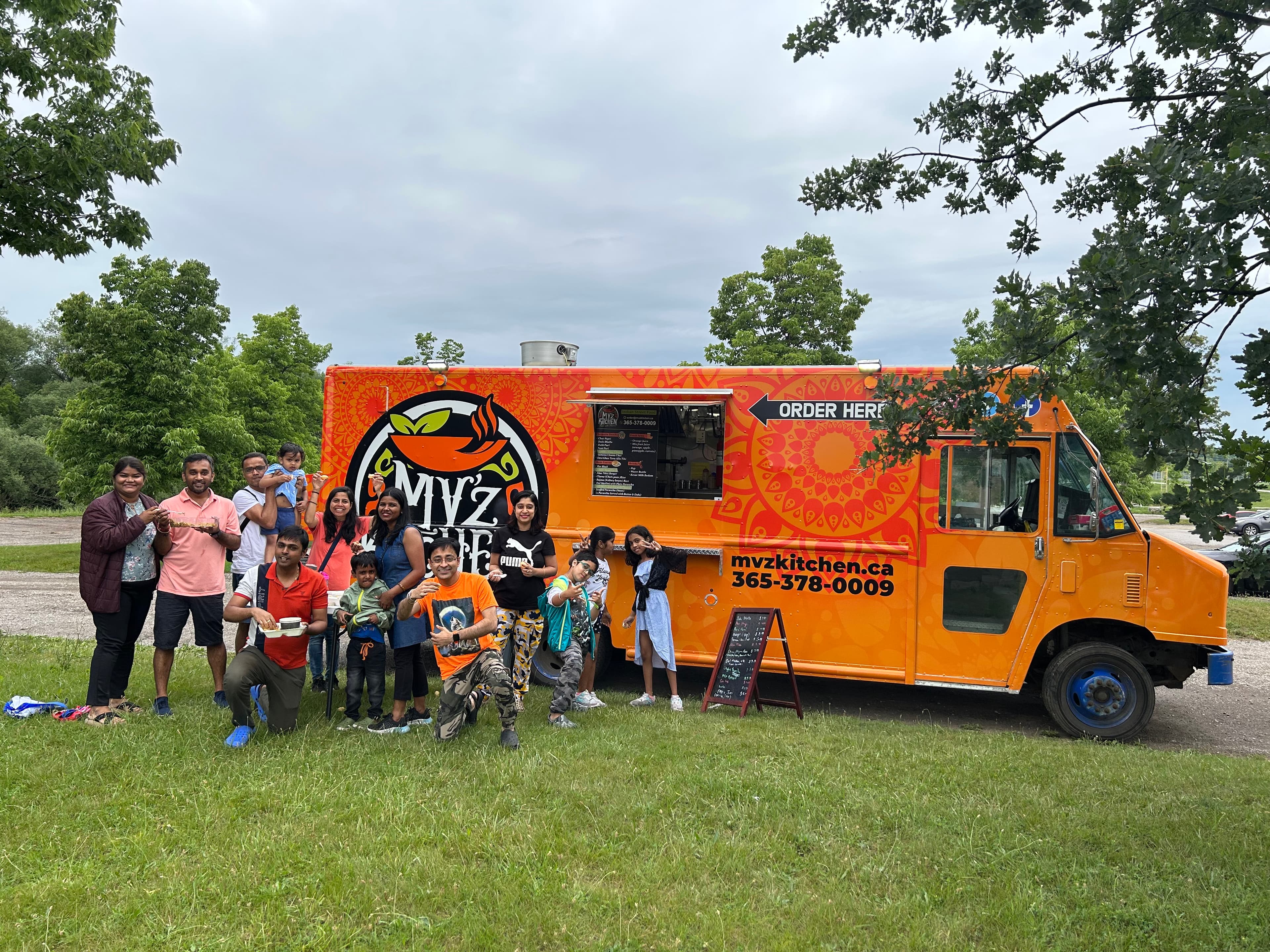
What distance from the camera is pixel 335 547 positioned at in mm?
7203

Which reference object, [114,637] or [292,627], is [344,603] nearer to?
[292,627]

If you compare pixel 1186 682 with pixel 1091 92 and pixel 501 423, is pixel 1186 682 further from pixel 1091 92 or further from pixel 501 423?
pixel 501 423

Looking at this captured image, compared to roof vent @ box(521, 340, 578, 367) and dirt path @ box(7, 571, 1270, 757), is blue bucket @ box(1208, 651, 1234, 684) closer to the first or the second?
dirt path @ box(7, 571, 1270, 757)

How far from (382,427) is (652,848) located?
5.58 metres

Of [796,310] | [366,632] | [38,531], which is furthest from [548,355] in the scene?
[38,531]

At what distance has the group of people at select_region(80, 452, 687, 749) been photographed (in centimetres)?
598

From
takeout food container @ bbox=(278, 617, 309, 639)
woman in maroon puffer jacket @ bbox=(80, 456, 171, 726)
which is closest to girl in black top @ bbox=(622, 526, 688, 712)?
takeout food container @ bbox=(278, 617, 309, 639)

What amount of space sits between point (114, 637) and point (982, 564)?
22.3 ft

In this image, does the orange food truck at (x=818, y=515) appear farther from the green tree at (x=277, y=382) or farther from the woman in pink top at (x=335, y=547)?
the green tree at (x=277, y=382)

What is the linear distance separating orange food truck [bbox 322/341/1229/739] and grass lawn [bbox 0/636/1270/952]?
1.14 m

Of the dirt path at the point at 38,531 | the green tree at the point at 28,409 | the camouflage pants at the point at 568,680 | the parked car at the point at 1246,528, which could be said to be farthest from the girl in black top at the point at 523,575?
the green tree at the point at 28,409

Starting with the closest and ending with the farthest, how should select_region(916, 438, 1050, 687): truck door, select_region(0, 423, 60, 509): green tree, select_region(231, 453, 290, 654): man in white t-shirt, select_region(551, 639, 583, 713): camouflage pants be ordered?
select_region(551, 639, 583, 713): camouflage pants
select_region(916, 438, 1050, 687): truck door
select_region(231, 453, 290, 654): man in white t-shirt
select_region(0, 423, 60, 509): green tree

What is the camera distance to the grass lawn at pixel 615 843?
3.53 meters

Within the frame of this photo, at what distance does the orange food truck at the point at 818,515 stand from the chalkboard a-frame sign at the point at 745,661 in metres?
0.35
